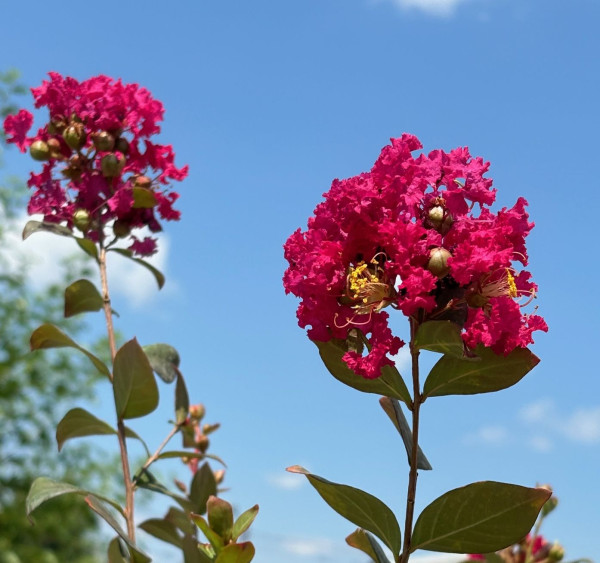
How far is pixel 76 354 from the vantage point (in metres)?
11.6

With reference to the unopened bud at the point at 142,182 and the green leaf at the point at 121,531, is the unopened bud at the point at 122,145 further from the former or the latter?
the green leaf at the point at 121,531

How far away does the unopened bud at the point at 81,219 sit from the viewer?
69.6 inches

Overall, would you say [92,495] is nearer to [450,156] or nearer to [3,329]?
[450,156]

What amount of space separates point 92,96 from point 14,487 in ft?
33.6

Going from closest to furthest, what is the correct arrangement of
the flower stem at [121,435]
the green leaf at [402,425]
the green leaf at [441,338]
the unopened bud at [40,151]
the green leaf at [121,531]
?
the green leaf at [441,338] < the green leaf at [402,425] < the green leaf at [121,531] < the flower stem at [121,435] < the unopened bud at [40,151]

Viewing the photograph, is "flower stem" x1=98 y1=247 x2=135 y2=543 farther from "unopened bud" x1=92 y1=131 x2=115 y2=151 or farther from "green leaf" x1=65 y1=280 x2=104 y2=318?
"unopened bud" x1=92 y1=131 x2=115 y2=151

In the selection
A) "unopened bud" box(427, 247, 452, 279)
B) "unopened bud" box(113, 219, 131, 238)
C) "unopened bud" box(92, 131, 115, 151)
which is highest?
"unopened bud" box(92, 131, 115, 151)

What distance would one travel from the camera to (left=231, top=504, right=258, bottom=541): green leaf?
44.6 inches

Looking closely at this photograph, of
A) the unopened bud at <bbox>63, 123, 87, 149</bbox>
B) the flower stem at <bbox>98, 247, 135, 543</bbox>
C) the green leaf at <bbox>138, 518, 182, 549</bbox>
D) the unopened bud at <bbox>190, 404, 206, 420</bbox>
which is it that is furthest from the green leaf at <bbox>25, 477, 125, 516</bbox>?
the unopened bud at <bbox>63, 123, 87, 149</bbox>

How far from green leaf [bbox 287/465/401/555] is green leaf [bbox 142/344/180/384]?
0.86 m

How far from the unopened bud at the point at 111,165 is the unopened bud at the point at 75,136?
8 centimetres

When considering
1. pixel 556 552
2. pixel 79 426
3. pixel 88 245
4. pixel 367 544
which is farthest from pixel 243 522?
pixel 556 552

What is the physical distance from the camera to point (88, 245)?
1.77 meters

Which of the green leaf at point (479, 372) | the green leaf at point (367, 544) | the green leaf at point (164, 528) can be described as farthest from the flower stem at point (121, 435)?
the green leaf at point (479, 372)
